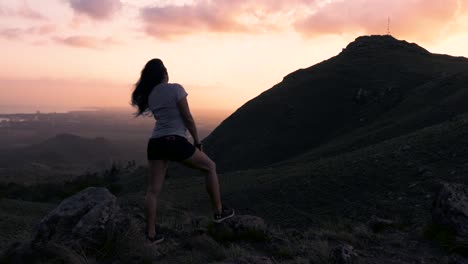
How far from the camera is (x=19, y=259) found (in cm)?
521

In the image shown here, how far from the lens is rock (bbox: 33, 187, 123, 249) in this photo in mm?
5684

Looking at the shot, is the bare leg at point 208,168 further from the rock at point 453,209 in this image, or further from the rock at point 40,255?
the rock at point 453,209

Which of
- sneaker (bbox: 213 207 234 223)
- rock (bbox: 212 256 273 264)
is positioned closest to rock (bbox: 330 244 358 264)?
rock (bbox: 212 256 273 264)

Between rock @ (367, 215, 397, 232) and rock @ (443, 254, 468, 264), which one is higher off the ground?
rock @ (443, 254, 468, 264)

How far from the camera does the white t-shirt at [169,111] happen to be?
5.92m

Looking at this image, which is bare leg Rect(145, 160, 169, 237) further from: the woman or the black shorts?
the black shorts

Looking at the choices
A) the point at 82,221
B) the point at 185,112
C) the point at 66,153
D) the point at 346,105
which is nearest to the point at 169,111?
the point at 185,112

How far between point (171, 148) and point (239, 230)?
1.69 m

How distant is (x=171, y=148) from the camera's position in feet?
19.3

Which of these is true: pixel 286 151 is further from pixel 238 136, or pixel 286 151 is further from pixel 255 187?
pixel 255 187

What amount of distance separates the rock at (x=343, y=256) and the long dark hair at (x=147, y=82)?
2.82m

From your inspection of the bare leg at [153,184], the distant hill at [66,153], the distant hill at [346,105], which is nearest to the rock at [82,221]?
the bare leg at [153,184]

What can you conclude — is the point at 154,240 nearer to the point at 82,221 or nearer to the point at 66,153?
the point at 82,221

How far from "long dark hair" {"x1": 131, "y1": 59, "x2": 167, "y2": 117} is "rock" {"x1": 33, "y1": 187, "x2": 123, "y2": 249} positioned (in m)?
1.15
